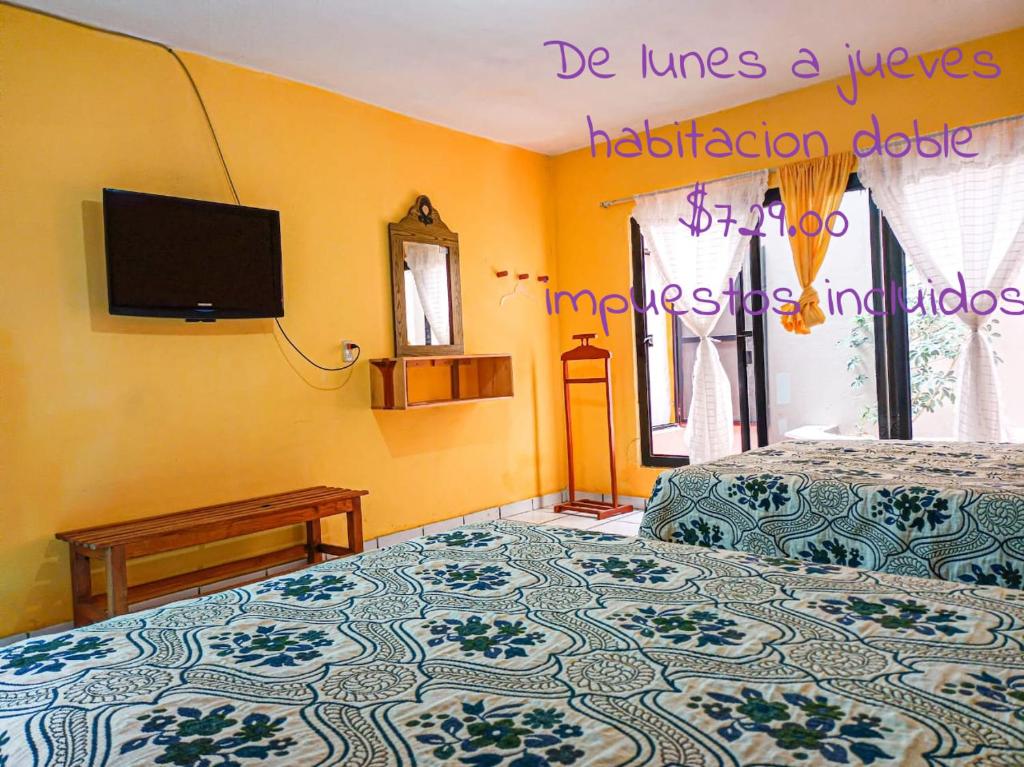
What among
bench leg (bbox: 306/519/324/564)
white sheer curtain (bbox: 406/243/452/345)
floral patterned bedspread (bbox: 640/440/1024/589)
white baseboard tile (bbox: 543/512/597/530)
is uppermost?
white sheer curtain (bbox: 406/243/452/345)

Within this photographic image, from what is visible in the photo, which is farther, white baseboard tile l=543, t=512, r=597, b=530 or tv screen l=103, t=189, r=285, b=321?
white baseboard tile l=543, t=512, r=597, b=530

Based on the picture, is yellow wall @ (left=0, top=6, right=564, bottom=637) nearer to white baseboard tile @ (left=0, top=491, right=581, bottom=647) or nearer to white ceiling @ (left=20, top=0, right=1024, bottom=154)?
white baseboard tile @ (left=0, top=491, right=581, bottom=647)

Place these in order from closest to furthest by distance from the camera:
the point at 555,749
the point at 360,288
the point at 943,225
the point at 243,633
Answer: the point at 555,749, the point at 243,633, the point at 943,225, the point at 360,288

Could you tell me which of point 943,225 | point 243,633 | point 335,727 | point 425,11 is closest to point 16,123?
point 425,11

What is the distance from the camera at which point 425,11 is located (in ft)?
10.5

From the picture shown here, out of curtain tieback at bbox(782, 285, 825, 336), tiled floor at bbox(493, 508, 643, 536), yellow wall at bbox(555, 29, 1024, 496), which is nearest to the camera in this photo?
yellow wall at bbox(555, 29, 1024, 496)

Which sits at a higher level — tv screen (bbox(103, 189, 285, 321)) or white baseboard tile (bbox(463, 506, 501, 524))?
tv screen (bbox(103, 189, 285, 321))

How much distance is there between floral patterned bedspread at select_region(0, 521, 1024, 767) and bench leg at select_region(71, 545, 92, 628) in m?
1.78

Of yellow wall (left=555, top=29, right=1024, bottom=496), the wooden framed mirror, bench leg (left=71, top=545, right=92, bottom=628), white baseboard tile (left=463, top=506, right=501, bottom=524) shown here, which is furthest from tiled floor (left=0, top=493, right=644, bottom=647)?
the wooden framed mirror

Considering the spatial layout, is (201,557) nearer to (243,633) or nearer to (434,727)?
(243,633)

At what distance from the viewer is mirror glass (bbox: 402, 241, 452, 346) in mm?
4492

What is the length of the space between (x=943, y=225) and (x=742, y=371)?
→ 136cm

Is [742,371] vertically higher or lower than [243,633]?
higher

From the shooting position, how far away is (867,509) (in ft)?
7.76
